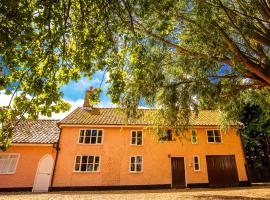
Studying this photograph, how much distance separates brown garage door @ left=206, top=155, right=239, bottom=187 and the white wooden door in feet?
48.3

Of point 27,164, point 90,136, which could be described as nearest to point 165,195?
point 90,136

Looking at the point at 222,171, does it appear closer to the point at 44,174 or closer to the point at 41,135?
the point at 44,174

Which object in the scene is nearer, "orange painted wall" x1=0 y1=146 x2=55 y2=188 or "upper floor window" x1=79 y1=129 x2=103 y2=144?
"orange painted wall" x1=0 y1=146 x2=55 y2=188

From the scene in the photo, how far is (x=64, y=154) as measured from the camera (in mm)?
18203

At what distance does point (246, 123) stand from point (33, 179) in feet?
96.1

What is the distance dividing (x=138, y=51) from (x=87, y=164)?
15.3 meters

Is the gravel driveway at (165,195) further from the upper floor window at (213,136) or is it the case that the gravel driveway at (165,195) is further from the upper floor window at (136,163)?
the upper floor window at (213,136)

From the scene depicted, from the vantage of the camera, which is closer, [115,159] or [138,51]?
[138,51]

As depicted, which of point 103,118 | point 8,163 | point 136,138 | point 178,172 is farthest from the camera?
point 103,118

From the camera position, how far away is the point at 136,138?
19.7 metres

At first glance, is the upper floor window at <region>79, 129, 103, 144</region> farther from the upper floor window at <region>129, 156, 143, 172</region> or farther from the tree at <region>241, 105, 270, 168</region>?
the tree at <region>241, 105, 270, 168</region>

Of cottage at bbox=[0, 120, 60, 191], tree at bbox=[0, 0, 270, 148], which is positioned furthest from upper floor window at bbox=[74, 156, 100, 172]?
tree at bbox=[0, 0, 270, 148]

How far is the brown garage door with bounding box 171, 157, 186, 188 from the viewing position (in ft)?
60.3

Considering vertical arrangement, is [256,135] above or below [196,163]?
above
